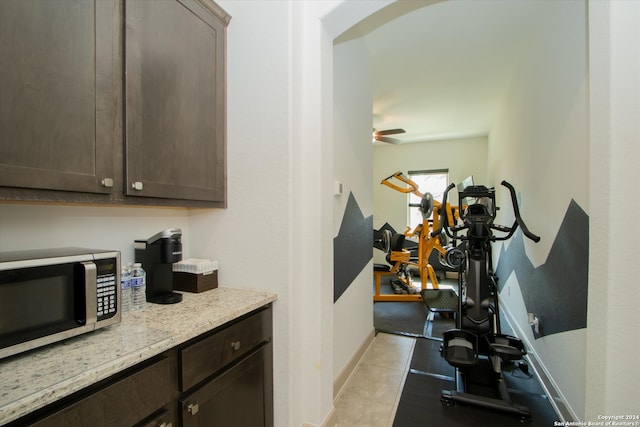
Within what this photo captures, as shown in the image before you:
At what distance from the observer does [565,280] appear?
1.75m

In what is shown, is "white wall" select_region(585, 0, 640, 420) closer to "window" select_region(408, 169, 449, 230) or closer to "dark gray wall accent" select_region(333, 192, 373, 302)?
"dark gray wall accent" select_region(333, 192, 373, 302)

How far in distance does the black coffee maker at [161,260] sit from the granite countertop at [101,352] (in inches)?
2.5

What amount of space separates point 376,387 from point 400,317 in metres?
1.50

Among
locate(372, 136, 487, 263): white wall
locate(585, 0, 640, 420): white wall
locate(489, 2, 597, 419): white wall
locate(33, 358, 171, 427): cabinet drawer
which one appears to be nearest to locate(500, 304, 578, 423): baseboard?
locate(489, 2, 597, 419): white wall

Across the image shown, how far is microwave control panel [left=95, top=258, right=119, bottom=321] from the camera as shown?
89 cm

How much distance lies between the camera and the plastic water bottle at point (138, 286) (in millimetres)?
1209

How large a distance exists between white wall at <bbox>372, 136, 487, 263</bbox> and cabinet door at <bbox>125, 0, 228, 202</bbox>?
17.0 ft

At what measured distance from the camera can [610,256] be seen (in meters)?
0.96

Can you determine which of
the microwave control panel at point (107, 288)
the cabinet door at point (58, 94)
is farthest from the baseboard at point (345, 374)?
the cabinet door at point (58, 94)

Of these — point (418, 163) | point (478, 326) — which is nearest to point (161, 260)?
point (478, 326)

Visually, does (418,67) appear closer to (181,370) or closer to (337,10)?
(337,10)

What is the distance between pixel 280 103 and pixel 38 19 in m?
0.89

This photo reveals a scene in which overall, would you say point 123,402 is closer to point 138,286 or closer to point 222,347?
point 222,347

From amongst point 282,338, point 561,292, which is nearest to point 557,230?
point 561,292
